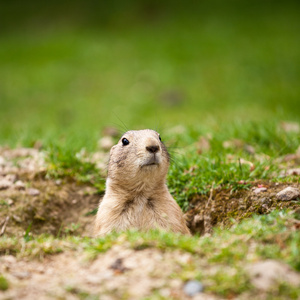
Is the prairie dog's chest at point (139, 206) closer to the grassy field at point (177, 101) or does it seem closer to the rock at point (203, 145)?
the grassy field at point (177, 101)

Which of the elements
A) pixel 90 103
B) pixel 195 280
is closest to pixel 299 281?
pixel 195 280

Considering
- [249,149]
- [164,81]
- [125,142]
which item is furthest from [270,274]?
[164,81]

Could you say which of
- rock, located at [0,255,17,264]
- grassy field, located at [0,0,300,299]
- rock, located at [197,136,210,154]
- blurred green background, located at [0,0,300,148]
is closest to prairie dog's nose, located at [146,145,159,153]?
grassy field, located at [0,0,300,299]

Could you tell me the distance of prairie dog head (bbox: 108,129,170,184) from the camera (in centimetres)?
423

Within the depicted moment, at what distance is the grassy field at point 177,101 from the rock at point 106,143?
0.17m

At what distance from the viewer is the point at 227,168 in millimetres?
5250

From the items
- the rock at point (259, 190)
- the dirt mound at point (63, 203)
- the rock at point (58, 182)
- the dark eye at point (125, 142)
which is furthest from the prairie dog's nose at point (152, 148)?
the rock at point (58, 182)

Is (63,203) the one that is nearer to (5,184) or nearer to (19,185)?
(19,185)

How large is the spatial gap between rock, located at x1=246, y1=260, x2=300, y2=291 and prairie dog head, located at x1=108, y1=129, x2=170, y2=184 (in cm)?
168

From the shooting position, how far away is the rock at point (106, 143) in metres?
6.50

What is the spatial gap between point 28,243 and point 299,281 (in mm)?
2141

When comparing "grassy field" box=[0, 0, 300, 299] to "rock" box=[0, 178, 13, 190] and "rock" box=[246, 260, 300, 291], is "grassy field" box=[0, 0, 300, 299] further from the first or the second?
"rock" box=[0, 178, 13, 190]

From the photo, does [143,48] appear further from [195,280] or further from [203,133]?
Result: [195,280]

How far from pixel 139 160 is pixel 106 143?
2380 mm
